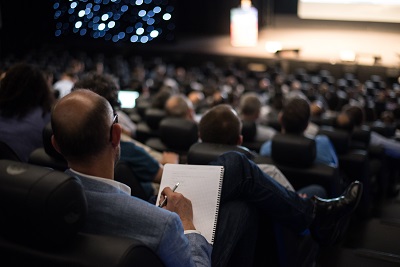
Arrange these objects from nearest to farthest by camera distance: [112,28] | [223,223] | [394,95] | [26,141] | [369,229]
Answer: [223,223] < [26,141] < [369,229] < [394,95] < [112,28]

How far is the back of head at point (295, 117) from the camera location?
3.23 metres

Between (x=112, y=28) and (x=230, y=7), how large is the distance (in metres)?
3.82

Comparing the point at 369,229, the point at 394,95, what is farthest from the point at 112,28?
the point at 369,229

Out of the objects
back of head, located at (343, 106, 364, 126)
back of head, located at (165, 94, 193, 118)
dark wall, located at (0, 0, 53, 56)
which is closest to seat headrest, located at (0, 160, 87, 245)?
back of head, located at (165, 94, 193, 118)

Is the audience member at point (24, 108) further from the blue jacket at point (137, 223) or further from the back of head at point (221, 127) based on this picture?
the blue jacket at point (137, 223)

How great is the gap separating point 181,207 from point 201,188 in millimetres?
182

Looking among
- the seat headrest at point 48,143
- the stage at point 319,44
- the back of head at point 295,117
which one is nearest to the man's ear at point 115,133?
the seat headrest at point 48,143

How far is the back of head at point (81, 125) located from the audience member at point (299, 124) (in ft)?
6.37

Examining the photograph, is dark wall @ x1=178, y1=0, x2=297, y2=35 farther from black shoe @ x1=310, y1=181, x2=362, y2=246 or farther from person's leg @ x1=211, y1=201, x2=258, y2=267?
person's leg @ x1=211, y1=201, x2=258, y2=267

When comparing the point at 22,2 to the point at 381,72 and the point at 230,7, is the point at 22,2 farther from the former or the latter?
the point at 381,72

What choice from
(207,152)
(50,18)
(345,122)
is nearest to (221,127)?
(207,152)

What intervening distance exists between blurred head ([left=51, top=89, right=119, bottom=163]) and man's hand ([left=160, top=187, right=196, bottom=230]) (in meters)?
0.34

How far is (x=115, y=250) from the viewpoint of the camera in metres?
1.21

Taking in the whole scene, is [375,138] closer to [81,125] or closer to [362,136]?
[362,136]
